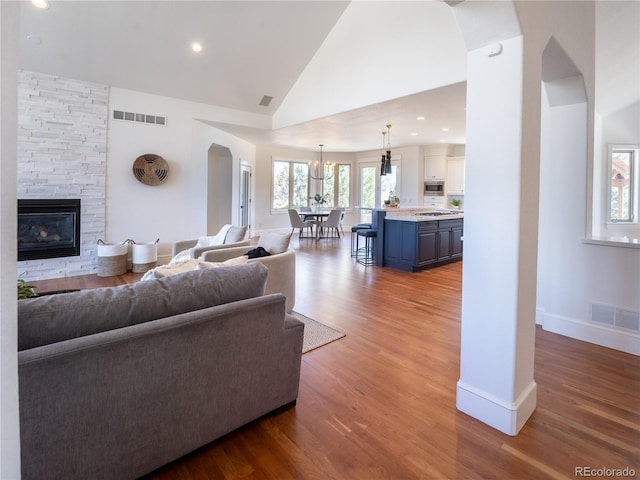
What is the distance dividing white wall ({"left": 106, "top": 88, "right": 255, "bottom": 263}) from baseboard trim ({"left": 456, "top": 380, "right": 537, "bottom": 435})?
5.43 meters

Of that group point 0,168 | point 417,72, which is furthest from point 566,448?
point 417,72

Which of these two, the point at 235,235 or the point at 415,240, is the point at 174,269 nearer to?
the point at 235,235

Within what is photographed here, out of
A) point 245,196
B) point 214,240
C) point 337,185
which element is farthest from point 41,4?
point 337,185

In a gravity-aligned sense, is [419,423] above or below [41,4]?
below

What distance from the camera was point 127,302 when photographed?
4.62 feet

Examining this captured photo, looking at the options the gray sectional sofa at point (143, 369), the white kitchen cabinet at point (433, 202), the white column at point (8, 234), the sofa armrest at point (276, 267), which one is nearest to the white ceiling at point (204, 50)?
the sofa armrest at point (276, 267)

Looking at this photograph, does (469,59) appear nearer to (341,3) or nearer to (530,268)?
(530,268)

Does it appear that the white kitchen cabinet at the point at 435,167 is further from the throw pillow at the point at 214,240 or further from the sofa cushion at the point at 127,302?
the sofa cushion at the point at 127,302

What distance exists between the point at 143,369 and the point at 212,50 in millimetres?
5179

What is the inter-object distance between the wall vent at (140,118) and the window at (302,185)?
4.74 meters

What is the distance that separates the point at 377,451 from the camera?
5.35ft

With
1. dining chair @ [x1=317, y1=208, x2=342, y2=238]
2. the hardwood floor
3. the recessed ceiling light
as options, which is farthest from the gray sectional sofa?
dining chair @ [x1=317, y1=208, x2=342, y2=238]

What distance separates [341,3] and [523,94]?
176 inches

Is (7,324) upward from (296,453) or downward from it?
upward
